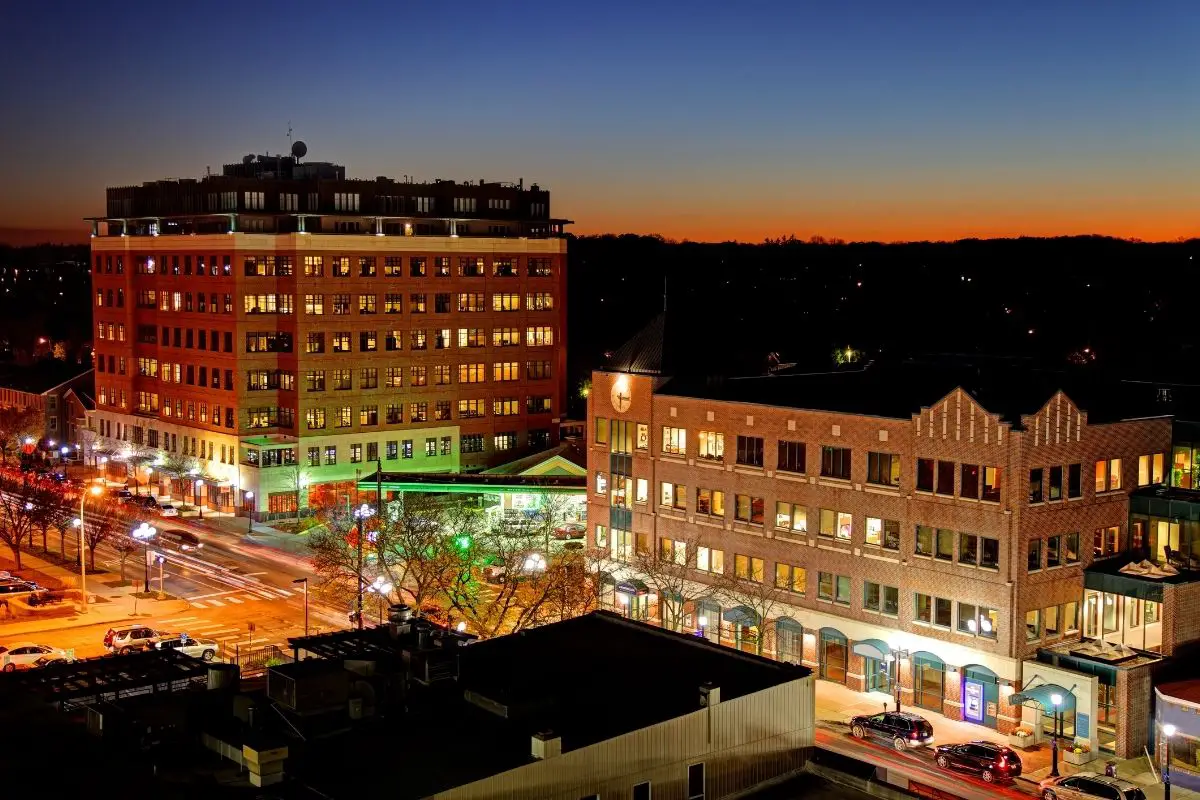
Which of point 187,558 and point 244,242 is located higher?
point 244,242

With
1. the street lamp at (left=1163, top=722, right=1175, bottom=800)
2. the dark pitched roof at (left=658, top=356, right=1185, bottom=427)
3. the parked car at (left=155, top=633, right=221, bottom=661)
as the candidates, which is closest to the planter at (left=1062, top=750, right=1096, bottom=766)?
the street lamp at (left=1163, top=722, right=1175, bottom=800)

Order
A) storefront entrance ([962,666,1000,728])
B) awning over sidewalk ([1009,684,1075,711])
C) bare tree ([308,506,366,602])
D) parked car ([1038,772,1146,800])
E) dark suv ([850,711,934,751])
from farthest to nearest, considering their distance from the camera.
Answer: bare tree ([308,506,366,602]), storefront entrance ([962,666,1000,728]), awning over sidewalk ([1009,684,1075,711]), dark suv ([850,711,934,751]), parked car ([1038,772,1146,800])

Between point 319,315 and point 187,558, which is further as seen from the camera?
point 319,315

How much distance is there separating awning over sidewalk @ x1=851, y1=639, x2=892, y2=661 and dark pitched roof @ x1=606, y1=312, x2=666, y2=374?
21.8m

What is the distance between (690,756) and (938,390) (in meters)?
39.5

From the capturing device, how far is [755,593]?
7525 centimetres

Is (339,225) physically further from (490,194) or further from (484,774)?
(484,774)

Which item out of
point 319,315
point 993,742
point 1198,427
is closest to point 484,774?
point 993,742

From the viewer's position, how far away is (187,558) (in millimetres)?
104938

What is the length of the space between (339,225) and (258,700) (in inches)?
3724

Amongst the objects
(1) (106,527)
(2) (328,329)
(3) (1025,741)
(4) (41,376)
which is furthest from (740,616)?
(4) (41,376)

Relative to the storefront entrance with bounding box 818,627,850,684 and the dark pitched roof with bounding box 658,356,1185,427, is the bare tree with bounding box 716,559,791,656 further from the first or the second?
the dark pitched roof with bounding box 658,356,1185,427

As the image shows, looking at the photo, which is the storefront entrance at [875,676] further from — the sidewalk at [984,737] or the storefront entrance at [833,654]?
the storefront entrance at [833,654]

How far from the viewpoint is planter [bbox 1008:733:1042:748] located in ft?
206
